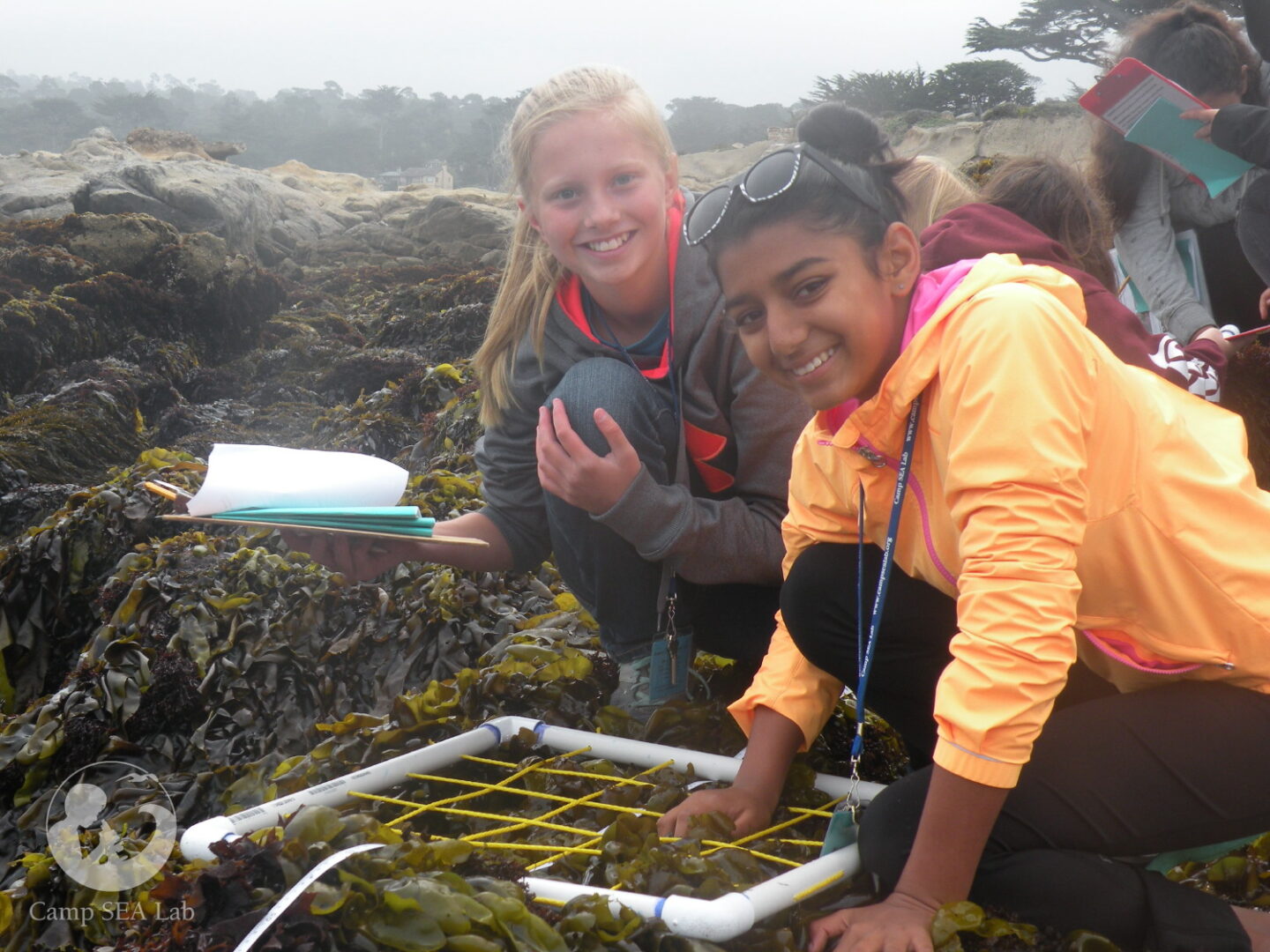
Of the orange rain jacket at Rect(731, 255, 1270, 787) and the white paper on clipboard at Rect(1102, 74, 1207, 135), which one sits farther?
the white paper on clipboard at Rect(1102, 74, 1207, 135)

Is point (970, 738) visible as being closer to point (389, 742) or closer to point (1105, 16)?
point (389, 742)

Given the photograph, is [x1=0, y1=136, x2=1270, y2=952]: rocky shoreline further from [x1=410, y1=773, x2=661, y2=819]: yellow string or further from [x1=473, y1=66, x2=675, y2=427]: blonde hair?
[x1=473, y1=66, x2=675, y2=427]: blonde hair

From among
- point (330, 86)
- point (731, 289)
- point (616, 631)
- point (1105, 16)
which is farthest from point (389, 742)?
point (330, 86)

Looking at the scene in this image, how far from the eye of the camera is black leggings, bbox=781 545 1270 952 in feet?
4.80

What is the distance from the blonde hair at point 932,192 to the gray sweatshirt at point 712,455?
0.47 meters

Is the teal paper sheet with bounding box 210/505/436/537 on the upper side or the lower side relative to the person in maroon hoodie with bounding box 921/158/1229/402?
lower

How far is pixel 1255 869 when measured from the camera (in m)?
1.85

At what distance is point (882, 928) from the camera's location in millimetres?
1407

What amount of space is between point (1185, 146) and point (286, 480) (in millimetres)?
2839

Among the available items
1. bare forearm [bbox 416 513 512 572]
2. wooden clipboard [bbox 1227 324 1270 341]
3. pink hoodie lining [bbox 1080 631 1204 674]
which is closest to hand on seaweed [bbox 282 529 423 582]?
bare forearm [bbox 416 513 512 572]

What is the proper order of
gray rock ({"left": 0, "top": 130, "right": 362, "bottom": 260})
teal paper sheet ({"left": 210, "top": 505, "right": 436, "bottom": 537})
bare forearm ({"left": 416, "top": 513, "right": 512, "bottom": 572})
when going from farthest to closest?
1. gray rock ({"left": 0, "top": 130, "right": 362, "bottom": 260})
2. bare forearm ({"left": 416, "top": 513, "right": 512, "bottom": 572})
3. teal paper sheet ({"left": 210, "top": 505, "right": 436, "bottom": 537})

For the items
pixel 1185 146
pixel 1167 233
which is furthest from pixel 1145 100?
pixel 1167 233

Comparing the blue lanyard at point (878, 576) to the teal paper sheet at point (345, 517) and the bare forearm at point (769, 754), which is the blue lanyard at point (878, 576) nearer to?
the bare forearm at point (769, 754)

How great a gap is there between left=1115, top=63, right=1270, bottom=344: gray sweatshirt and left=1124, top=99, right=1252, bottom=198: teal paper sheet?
0.15m
